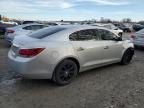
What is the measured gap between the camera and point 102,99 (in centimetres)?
436

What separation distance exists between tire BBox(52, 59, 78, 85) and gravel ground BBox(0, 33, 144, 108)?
0.52ft

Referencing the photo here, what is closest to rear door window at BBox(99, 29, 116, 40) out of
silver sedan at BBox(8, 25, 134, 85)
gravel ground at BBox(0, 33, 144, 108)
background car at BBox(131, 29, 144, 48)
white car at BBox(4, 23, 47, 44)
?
silver sedan at BBox(8, 25, 134, 85)

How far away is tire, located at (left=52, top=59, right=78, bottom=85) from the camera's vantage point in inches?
197

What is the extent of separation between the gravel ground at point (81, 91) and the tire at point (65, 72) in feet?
0.52

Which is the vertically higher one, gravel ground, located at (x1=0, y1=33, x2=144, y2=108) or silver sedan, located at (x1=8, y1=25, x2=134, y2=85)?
silver sedan, located at (x1=8, y1=25, x2=134, y2=85)

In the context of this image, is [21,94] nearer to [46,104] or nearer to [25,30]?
[46,104]

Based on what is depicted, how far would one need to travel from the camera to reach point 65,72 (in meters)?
5.18

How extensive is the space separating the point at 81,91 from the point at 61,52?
1.05m

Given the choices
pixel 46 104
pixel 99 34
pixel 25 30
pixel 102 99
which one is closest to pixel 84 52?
pixel 99 34

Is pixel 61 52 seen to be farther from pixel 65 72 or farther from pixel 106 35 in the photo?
pixel 106 35

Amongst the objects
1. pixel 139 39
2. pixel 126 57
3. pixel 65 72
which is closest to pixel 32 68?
pixel 65 72

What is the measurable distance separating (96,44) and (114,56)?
3.53 ft

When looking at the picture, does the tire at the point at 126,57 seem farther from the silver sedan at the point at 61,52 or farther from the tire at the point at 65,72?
the tire at the point at 65,72

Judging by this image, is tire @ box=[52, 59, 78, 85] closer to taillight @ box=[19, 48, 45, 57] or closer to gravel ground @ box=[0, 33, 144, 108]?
gravel ground @ box=[0, 33, 144, 108]
